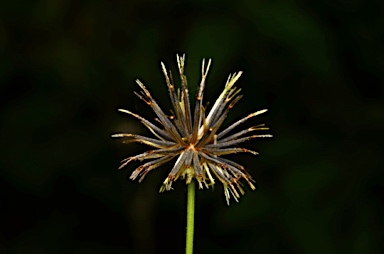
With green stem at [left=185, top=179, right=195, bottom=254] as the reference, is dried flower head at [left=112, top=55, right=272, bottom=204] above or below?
above

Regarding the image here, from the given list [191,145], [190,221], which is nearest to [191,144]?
[191,145]

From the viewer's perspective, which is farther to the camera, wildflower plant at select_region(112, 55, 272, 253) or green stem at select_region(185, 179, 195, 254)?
wildflower plant at select_region(112, 55, 272, 253)

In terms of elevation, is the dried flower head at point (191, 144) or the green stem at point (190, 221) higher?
the dried flower head at point (191, 144)

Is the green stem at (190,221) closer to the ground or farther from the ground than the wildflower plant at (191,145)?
closer to the ground

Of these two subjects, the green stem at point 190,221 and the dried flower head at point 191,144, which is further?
the dried flower head at point 191,144

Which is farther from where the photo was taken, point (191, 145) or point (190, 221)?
point (191, 145)

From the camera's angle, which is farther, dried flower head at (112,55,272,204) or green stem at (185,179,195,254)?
dried flower head at (112,55,272,204)

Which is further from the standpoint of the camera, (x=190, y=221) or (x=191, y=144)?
(x=191, y=144)

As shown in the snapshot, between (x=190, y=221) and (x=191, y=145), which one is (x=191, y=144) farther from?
(x=190, y=221)

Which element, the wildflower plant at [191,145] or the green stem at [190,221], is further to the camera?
the wildflower plant at [191,145]

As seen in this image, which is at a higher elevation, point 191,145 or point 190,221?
point 191,145

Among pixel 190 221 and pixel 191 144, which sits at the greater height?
pixel 191 144

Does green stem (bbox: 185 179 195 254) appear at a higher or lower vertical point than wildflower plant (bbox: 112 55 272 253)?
lower
